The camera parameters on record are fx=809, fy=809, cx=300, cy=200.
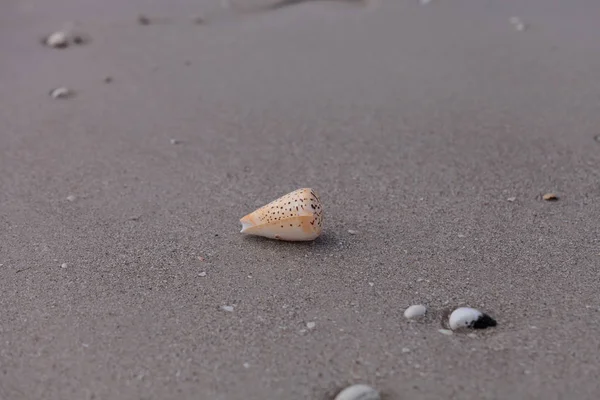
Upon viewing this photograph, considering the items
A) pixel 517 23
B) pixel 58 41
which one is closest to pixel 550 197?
pixel 517 23

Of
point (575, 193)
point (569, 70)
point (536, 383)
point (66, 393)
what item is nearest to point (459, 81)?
→ point (569, 70)

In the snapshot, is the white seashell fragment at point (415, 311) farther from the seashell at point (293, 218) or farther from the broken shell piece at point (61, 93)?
the broken shell piece at point (61, 93)

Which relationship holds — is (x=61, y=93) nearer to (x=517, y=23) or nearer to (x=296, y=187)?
(x=296, y=187)

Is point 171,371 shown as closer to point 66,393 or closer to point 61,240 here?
point 66,393

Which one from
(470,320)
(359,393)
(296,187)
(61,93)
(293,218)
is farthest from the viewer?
(61,93)

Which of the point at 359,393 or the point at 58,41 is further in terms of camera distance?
the point at 58,41

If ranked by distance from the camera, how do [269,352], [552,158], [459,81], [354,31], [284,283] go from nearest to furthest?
1. [269,352]
2. [284,283]
3. [552,158]
4. [459,81]
5. [354,31]

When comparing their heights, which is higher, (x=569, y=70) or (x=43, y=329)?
(x=569, y=70)
